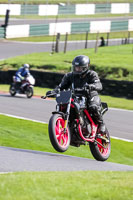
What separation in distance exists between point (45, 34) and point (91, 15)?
306 inches

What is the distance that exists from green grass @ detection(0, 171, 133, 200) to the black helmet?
2.52 m

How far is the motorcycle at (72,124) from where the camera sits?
8.62 meters

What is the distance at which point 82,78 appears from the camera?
9.35 meters

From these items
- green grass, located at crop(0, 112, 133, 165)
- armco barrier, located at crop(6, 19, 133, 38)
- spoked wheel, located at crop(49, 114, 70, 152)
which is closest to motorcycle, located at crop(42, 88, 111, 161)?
spoked wheel, located at crop(49, 114, 70, 152)

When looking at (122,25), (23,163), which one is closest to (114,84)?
(23,163)

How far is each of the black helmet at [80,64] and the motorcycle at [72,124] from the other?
366mm

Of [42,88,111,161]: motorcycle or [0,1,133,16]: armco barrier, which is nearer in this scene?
[42,88,111,161]: motorcycle

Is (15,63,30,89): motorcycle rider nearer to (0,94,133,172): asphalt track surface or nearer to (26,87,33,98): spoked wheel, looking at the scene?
(26,87,33,98): spoked wheel

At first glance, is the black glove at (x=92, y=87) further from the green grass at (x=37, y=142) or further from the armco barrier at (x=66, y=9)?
the armco barrier at (x=66, y=9)

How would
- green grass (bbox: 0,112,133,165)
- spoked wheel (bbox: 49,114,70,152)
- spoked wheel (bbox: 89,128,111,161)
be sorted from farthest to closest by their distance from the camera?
1. green grass (bbox: 0,112,133,165)
2. spoked wheel (bbox: 89,128,111,161)
3. spoked wheel (bbox: 49,114,70,152)

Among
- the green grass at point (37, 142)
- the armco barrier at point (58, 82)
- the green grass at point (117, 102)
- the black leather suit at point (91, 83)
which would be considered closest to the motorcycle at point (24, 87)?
the green grass at point (117, 102)

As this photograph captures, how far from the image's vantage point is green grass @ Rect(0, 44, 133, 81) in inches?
1069

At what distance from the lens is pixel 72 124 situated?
8.98 metres

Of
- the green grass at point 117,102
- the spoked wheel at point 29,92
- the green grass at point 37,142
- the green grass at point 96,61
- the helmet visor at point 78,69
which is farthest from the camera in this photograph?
the green grass at point 96,61
